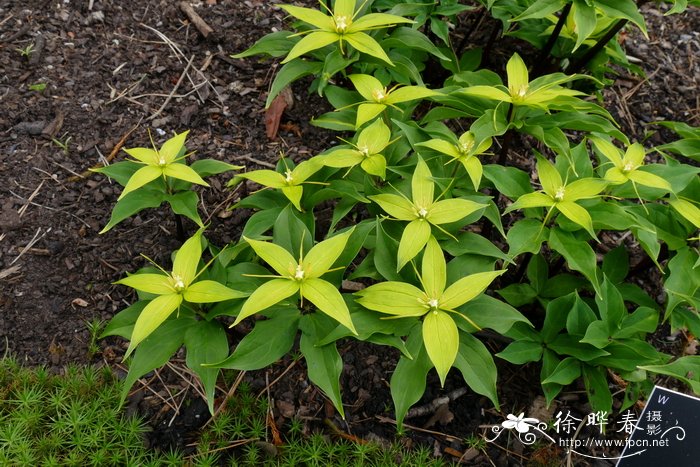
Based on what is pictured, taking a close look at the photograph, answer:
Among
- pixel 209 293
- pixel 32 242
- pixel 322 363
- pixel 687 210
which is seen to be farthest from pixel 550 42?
pixel 32 242

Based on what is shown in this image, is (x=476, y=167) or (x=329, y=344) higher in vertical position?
(x=476, y=167)

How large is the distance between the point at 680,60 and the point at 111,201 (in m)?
4.23

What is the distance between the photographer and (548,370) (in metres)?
2.58

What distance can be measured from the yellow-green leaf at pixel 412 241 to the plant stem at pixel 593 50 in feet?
5.98

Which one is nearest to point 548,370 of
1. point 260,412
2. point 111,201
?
point 260,412

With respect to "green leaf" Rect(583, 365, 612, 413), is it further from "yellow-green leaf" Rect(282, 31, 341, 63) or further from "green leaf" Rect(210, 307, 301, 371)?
"yellow-green leaf" Rect(282, 31, 341, 63)

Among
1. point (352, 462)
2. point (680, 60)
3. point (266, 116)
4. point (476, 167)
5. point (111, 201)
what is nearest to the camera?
point (476, 167)

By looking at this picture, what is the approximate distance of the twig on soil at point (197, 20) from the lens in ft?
13.1

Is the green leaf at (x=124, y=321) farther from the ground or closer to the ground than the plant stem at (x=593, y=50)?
closer to the ground

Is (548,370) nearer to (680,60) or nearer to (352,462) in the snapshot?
(352,462)

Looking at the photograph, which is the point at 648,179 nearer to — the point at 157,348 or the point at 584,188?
the point at 584,188

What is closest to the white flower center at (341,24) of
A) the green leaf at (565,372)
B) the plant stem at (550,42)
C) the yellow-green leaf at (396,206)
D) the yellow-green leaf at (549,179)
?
the yellow-green leaf at (396,206)

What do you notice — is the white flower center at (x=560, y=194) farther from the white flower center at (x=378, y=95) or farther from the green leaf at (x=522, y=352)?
the white flower center at (x=378, y=95)

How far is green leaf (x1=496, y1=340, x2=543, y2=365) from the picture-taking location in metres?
2.57
